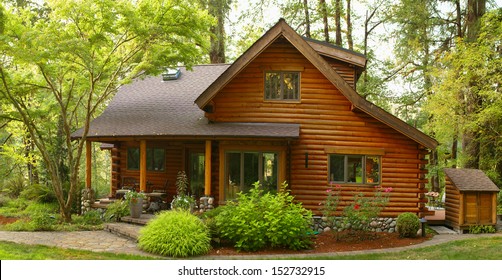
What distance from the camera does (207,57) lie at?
95.7 ft

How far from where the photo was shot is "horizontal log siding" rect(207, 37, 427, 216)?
581 inches

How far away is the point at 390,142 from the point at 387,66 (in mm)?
12686

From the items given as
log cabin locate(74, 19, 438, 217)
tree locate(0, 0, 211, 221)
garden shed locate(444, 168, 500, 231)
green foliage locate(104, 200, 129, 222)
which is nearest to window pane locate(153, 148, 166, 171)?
log cabin locate(74, 19, 438, 217)

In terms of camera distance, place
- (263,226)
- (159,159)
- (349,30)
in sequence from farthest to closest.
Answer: (349,30)
(159,159)
(263,226)

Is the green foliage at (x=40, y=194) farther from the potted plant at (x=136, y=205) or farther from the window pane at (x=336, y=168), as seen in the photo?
the window pane at (x=336, y=168)

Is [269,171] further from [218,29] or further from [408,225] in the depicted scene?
[218,29]

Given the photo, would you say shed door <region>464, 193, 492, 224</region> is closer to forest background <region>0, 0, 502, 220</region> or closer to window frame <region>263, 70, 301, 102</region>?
forest background <region>0, 0, 502, 220</region>

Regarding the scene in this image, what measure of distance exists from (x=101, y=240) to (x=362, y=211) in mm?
7445

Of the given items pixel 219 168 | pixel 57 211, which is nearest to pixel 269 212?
pixel 219 168

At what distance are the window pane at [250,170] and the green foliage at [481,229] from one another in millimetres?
7066

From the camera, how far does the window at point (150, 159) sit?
18.1m

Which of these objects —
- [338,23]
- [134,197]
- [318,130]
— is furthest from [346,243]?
[338,23]

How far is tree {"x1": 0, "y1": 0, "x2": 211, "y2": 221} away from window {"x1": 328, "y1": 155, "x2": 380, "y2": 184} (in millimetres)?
6375

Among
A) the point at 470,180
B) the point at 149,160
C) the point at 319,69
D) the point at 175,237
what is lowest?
the point at 175,237
